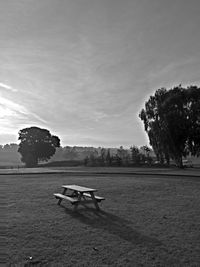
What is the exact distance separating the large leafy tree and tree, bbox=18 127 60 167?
26611 millimetres

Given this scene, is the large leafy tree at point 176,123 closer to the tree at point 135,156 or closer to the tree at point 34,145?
the tree at point 135,156

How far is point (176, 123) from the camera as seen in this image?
105ft

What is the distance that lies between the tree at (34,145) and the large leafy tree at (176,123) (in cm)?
2661

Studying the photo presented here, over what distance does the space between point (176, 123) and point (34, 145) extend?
31994 mm

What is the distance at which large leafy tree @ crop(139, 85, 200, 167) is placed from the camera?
32188mm

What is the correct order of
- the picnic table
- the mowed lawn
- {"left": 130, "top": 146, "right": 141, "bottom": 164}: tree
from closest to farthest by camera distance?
1. the mowed lawn
2. the picnic table
3. {"left": 130, "top": 146, "right": 141, "bottom": 164}: tree

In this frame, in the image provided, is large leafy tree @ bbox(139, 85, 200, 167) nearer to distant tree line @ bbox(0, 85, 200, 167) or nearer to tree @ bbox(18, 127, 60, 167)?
distant tree line @ bbox(0, 85, 200, 167)

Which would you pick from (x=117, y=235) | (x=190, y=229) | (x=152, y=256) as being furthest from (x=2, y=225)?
(x=190, y=229)

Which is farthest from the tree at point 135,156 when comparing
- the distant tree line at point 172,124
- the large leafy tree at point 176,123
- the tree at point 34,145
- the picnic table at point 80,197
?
the picnic table at point 80,197

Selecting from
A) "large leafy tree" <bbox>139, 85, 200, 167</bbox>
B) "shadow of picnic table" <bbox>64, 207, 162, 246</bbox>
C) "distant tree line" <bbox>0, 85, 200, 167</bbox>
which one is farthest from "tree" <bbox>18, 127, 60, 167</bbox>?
"shadow of picnic table" <bbox>64, 207, 162, 246</bbox>

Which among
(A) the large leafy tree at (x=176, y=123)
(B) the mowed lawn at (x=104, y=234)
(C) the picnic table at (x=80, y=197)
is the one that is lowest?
(B) the mowed lawn at (x=104, y=234)

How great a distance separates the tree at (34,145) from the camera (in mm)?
53781

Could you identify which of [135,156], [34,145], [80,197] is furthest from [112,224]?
[34,145]

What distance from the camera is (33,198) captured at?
32.9ft
